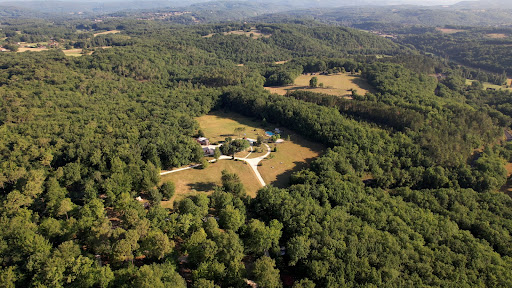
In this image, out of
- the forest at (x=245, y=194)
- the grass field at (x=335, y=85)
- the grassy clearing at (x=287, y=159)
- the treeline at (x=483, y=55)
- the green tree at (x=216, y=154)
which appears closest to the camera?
the forest at (x=245, y=194)

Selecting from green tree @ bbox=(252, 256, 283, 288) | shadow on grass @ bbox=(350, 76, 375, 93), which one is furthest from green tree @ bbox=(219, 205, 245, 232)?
shadow on grass @ bbox=(350, 76, 375, 93)

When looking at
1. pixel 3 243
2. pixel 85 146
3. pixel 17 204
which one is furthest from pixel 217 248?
pixel 85 146

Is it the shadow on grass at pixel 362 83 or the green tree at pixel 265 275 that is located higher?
the shadow on grass at pixel 362 83

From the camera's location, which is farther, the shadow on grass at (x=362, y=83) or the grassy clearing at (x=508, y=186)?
the shadow on grass at (x=362, y=83)

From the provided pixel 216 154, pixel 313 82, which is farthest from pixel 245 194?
pixel 313 82

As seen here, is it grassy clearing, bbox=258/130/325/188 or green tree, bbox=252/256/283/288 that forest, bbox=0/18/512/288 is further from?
grassy clearing, bbox=258/130/325/188

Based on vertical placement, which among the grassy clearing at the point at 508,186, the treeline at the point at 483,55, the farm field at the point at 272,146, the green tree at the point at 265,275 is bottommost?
the grassy clearing at the point at 508,186

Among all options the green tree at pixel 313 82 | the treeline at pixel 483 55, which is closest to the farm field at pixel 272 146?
the green tree at pixel 313 82

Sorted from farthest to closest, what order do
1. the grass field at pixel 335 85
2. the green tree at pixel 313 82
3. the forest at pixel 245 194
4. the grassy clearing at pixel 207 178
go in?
the green tree at pixel 313 82
the grass field at pixel 335 85
the grassy clearing at pixel 207 178
the forest at pixel 245 194

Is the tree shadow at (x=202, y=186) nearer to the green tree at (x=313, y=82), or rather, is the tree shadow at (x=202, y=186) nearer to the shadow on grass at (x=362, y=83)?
→ the green tree at (x=313, y=82)
